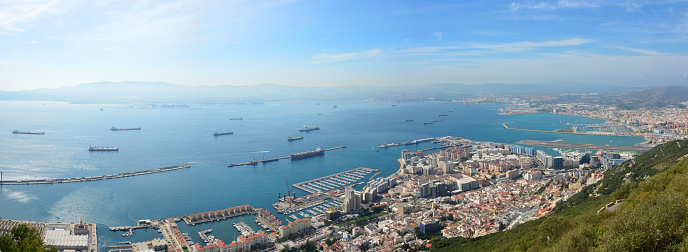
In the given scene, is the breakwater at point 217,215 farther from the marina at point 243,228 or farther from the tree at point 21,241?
the tree at point 21,241

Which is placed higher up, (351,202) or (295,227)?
(351,202)

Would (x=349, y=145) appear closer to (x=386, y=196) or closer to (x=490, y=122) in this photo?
(x=386, y=196)

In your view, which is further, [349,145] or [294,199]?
[349,145]

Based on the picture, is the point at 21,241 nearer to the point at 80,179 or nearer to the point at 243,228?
the point at 243,228

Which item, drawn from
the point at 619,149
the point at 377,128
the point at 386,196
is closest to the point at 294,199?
the point at 386,196

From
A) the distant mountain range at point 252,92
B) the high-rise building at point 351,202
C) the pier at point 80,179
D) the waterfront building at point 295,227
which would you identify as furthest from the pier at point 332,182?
the distant mountain range at point 252,92

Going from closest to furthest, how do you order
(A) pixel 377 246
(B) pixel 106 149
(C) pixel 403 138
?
(A) pixel 377 246 → (B) pixel 106 149 → (C) pixel 403 138

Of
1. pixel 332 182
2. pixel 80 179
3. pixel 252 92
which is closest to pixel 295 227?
pixel 332 182
